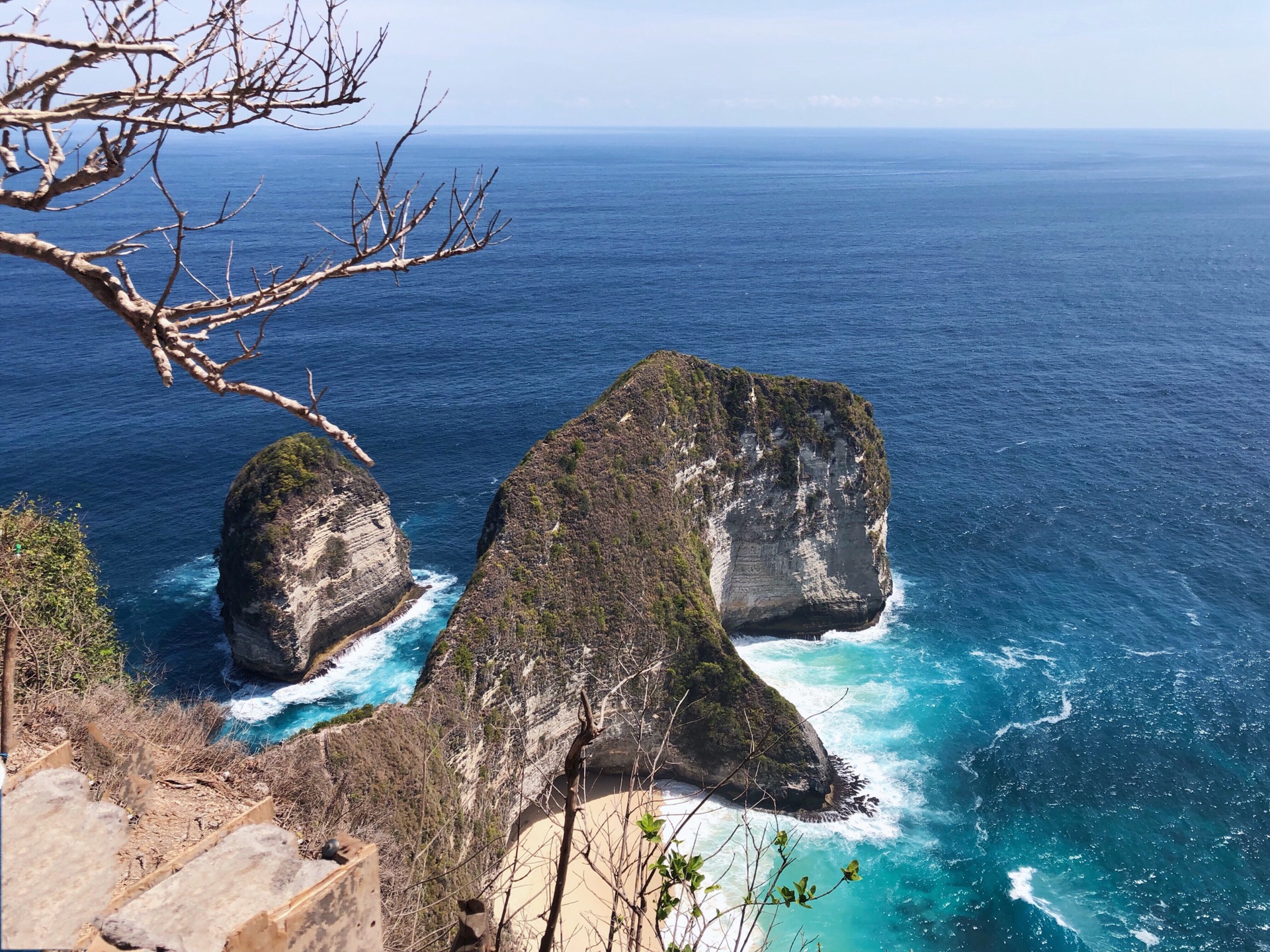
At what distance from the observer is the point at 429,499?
232 ft

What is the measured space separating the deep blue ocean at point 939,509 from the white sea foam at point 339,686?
0.26m

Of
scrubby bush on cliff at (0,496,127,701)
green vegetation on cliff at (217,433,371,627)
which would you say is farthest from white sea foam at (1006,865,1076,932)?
green vegetation on cliff at (217,433,371,627)

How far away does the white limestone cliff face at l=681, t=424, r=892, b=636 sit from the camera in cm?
5569

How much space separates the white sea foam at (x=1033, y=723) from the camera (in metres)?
47.9

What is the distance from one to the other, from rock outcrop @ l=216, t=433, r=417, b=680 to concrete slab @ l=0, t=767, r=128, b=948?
37273 mm

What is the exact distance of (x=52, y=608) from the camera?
3120 centimetres

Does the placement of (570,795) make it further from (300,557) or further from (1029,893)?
(300,557)

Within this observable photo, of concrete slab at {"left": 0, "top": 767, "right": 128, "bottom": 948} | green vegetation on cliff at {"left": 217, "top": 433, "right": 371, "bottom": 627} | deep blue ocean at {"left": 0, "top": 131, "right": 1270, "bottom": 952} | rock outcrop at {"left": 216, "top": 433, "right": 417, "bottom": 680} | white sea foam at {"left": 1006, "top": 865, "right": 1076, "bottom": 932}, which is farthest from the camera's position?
rock outcrop at {"left": 216, "top": 433, "right": 417, "bottom": 680}

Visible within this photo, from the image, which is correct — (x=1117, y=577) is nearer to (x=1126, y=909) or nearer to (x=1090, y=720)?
(x=1090, y=720)

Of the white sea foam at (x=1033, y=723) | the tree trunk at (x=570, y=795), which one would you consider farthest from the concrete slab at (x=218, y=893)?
the white sea foam at (x=1033, y=723)

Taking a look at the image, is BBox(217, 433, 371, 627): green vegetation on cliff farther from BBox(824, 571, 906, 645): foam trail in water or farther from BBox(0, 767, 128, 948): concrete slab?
BBox(0, 767, 128, 948): concrete slab

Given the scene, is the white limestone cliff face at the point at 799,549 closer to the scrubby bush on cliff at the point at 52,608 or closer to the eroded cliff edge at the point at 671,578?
the eroded cliff edge at the point at 671,578

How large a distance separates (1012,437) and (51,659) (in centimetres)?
7815

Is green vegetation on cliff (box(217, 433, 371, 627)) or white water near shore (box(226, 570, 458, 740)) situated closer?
white water near shore (box(226, 570, 458, 740))
